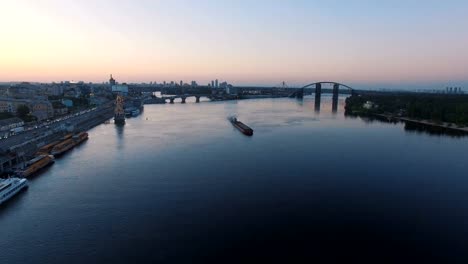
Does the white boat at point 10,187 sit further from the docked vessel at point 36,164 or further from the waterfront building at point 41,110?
the waterfront building at point 41,110

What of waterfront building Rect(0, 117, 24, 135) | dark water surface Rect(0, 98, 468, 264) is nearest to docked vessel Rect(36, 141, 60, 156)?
dark water surface Rect(0, 98, 468, 264)

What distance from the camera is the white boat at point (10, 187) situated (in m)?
5.98

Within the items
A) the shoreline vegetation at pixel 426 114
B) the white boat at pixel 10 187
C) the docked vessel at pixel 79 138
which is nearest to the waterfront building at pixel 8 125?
the docked vessel at pixel 79 138

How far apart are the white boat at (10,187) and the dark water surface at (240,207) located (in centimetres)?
15

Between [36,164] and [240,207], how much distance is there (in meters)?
5.56

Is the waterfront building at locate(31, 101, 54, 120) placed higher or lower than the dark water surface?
higher

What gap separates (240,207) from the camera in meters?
5.93

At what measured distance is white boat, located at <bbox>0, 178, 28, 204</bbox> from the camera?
19.6 feet

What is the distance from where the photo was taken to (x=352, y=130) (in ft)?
52.0

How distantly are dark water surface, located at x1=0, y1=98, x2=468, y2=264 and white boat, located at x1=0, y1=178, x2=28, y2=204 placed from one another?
15 cm

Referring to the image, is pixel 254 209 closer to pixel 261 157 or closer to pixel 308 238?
pixel 308 238

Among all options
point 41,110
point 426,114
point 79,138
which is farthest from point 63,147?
point 426,114

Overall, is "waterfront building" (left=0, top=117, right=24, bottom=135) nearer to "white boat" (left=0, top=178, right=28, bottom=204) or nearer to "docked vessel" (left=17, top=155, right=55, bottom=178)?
"docked vessel" (left=17, top=155, right=55, bottom=178)

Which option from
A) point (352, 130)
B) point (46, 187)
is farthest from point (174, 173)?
point (352, 130)
